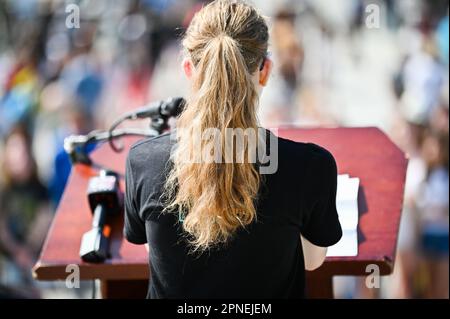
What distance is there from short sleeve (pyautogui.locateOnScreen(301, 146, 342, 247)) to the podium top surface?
34cm

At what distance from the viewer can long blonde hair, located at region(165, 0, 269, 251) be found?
76.5 inches

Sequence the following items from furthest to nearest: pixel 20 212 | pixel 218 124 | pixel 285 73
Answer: pixel 20 212, pixel 285 73, pixel 218 124

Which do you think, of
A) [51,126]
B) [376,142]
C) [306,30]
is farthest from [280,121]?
[376,142]

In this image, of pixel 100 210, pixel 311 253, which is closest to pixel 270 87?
pixel 100 210

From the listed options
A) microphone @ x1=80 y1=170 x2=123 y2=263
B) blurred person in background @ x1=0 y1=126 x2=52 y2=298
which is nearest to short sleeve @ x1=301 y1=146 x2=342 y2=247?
microphone @ x1=80 y1=170 x2=123 y2=263

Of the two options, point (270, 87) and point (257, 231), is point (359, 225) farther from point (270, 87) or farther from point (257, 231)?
point (270, 87)

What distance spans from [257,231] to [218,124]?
254mm

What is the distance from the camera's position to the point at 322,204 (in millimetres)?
1982

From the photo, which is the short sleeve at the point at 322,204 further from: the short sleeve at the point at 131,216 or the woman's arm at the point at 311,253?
the short sleeve at the point at 131,216

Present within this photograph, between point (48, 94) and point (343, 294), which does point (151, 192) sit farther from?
point (48, 94)

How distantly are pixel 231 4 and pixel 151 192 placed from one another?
47cm

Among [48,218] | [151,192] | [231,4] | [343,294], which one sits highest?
[231,4]

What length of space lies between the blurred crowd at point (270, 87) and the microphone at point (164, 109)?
1.48 meters

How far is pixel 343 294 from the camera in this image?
4586 millimetres
